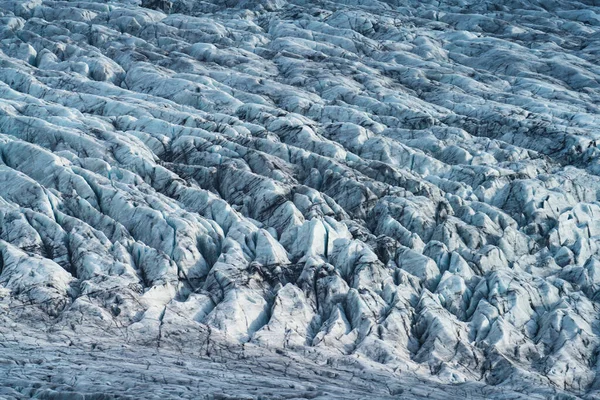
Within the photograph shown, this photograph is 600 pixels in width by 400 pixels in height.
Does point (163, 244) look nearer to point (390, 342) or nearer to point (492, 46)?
point (390, 342)

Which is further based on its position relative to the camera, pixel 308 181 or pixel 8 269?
pixel 308 181

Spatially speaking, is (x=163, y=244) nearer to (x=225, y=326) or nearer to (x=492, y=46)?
(x=225, y=326)

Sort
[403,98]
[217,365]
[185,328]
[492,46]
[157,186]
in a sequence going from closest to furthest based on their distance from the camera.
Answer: [217,365] < [185,328] < [157,186] < [403,98] < [492,46]

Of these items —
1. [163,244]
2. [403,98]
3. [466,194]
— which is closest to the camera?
[163,244]

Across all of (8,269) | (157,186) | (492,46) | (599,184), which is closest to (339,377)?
(8,269)

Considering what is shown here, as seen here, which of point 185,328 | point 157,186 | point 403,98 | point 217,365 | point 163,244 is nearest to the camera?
point 217,365

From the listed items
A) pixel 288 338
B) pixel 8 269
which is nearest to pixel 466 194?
pixel 288 338
